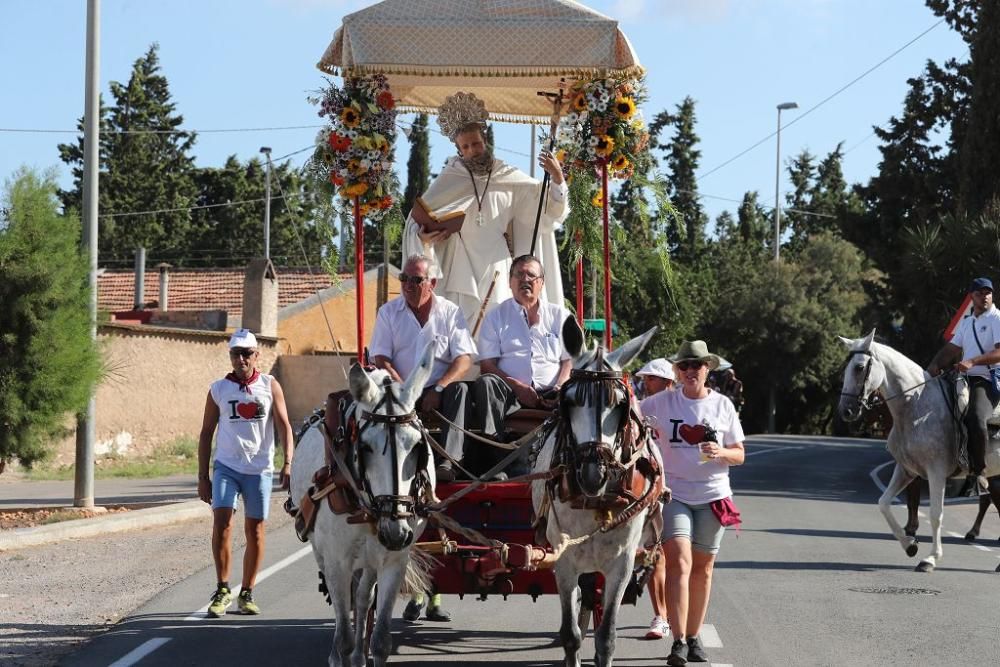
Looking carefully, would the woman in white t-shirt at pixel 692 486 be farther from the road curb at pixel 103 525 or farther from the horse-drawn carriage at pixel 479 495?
the road curb at pixel 103 525

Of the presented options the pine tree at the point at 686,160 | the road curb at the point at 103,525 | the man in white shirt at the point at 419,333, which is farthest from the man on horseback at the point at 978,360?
the pine tree at the point at 686,160

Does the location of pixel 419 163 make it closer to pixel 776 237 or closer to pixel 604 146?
pixel 776 237

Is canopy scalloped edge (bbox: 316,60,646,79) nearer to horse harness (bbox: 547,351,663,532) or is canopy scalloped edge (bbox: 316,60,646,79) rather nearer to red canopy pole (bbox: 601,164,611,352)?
red canopy pole (bbox: 601,164,611,352)

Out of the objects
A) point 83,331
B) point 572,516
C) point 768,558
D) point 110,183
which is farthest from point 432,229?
point 110,183

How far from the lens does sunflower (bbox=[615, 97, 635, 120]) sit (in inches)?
424

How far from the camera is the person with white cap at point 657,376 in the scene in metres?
9.88

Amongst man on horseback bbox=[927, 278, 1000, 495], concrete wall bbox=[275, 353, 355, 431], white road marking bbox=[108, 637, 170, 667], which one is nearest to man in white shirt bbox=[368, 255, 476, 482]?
white road marking bbox=[108, 637, 170, 667]

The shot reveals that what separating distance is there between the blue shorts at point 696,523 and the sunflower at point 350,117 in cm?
388

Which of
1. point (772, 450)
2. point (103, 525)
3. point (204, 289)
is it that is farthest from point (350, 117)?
point (204, 289)

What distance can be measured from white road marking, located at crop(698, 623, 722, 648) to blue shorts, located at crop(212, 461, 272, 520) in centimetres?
339

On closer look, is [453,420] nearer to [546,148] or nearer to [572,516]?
[572,516]

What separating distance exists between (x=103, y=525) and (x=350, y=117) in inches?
312

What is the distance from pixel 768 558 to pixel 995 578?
2267 millimetres

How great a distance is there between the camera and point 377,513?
6902 mm
